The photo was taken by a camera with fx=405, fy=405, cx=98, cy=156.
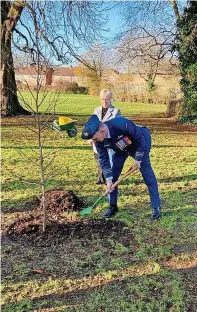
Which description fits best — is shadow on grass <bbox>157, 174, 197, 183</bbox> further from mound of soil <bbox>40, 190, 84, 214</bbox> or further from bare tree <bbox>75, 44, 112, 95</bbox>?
bare tree <bbox>75, 44, 112, 95</bbox>

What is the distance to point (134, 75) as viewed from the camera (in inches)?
1348

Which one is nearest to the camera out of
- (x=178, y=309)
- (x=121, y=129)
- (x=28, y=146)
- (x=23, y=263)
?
(x=178, y=309)

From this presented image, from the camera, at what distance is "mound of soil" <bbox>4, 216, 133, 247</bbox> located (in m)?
4.38

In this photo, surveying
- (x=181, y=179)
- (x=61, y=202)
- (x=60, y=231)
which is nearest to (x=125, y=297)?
(x=60, y=231)

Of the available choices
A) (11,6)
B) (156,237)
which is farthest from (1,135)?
(156,237)

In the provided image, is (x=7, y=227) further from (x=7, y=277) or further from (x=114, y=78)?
(x=114, y=78)

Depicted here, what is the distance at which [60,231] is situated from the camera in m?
4.53

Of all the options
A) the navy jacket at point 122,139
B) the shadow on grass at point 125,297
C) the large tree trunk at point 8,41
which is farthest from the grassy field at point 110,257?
the large tree trunk at point 8,41

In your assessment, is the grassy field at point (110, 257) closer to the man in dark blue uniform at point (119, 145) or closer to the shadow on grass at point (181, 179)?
the shadow on grass at point (181, 179)

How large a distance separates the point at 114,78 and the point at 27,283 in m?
33.7

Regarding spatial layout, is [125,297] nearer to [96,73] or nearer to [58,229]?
[58,229]

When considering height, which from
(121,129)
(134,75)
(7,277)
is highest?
(134,75)

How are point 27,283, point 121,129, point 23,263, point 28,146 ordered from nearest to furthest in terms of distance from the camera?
1. point 27,283
2. point 23,263
3. point 121,129
4. point 28,146

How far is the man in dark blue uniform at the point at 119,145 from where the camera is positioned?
4.27 metres
